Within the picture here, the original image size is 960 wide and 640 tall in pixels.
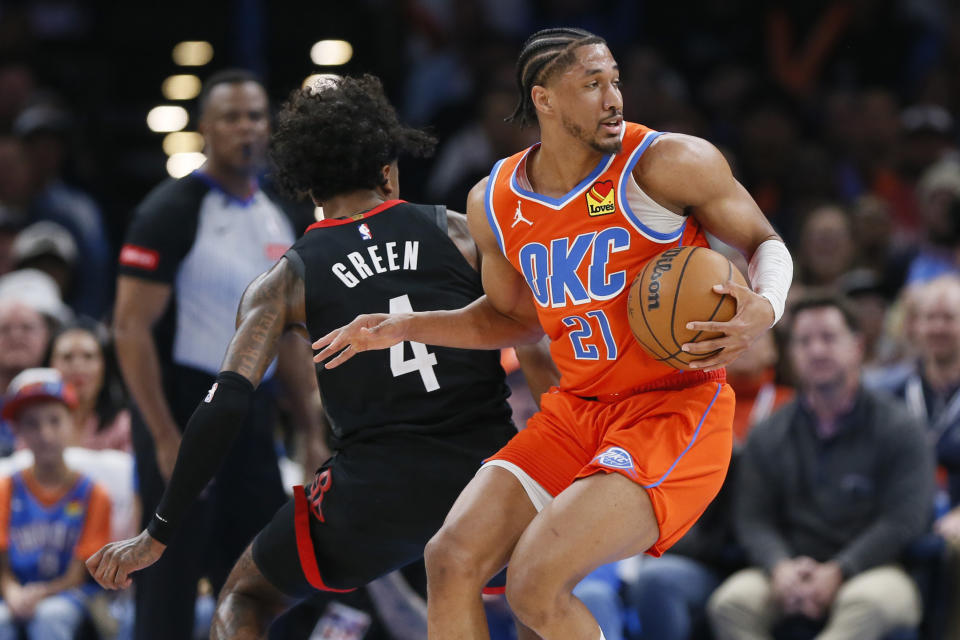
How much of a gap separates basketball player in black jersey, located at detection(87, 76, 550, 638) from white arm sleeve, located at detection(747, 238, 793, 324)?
0.94 meters

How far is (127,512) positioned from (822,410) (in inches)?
135

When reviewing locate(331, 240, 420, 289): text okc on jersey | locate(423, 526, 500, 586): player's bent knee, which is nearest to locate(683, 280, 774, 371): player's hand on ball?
locate(423, 526, 500, 586): player's bent knee

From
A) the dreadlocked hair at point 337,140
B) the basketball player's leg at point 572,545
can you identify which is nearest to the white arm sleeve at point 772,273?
the basketball player's leg at point 572,545

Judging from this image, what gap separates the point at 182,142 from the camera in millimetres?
9820

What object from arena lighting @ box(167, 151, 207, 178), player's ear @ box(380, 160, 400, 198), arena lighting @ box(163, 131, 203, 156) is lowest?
player's ear @ box(380, 160, 400, 198)

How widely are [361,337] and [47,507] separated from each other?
10.7 ft

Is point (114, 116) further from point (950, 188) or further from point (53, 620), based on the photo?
point (950, 188)

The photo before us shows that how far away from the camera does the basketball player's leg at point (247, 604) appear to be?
4.05 m

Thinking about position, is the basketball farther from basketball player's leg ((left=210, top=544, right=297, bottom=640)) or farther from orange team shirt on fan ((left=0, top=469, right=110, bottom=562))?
orange team shirt on fan ((left=0, top=469, right=110, bottom=562))

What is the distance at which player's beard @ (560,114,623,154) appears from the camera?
3842mm

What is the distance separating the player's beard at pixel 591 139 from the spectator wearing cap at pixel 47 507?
354 centimetres

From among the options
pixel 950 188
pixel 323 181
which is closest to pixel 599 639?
pixel 323 181

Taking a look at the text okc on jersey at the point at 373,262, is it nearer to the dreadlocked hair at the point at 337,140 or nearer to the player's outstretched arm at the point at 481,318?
the player's outstretched arm at the point at 481,318

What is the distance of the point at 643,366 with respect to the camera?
3842 millimetres
